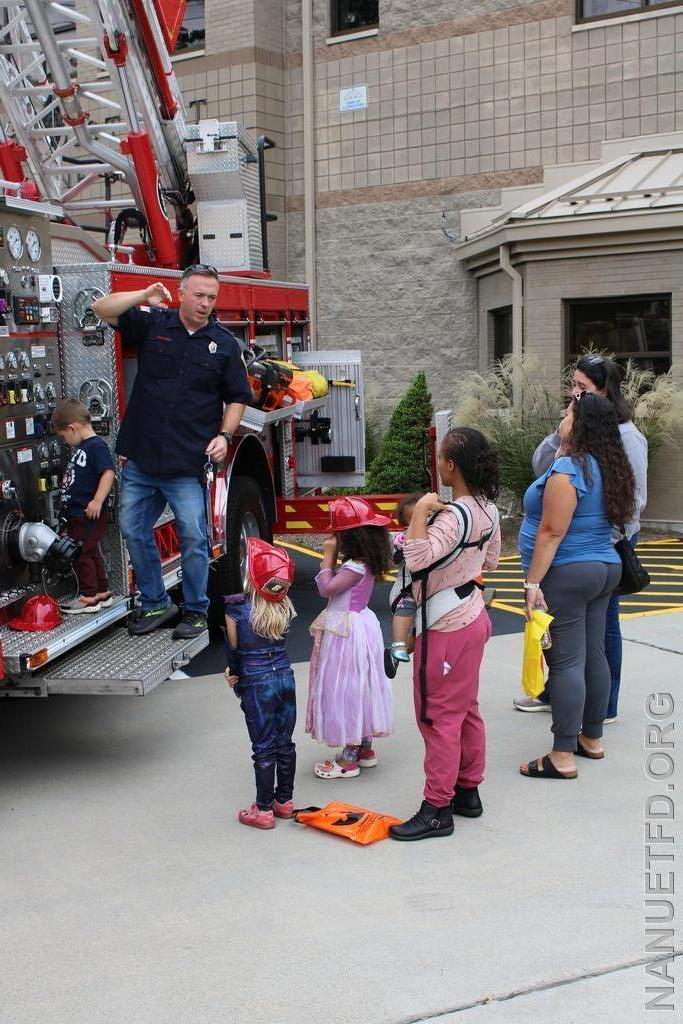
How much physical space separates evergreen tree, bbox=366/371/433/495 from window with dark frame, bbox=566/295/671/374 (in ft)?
6.00

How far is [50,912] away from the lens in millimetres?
4070

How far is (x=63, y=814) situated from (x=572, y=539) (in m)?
2.56

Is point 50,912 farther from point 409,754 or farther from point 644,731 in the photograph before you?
point 644,731

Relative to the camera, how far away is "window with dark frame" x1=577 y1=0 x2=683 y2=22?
1405cm

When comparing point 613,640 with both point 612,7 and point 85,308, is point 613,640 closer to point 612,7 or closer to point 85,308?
point 85,308

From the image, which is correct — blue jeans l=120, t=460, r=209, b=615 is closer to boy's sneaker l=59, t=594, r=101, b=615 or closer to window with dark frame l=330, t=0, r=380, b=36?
boy's sneaker l=59, t=594, r=101, b=615

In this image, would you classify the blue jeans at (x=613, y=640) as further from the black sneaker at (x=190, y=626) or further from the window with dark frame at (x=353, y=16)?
the window with dark frame at (x=353, y=16)

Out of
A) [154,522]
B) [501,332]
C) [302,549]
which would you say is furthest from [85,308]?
[501,332]

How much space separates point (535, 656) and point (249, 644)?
48.8 inches

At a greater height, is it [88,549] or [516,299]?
[516,299]

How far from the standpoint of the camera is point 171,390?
5.80 meters

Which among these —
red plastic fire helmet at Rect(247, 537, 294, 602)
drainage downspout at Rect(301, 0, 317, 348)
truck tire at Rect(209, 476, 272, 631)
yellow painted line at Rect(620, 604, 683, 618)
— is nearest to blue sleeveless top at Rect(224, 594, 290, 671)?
red plastic fire helmet at Rect(247, 537, 294, 602)

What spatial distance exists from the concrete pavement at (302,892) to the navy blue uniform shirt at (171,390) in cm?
149

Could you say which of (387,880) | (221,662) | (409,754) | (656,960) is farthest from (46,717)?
(656,960)
